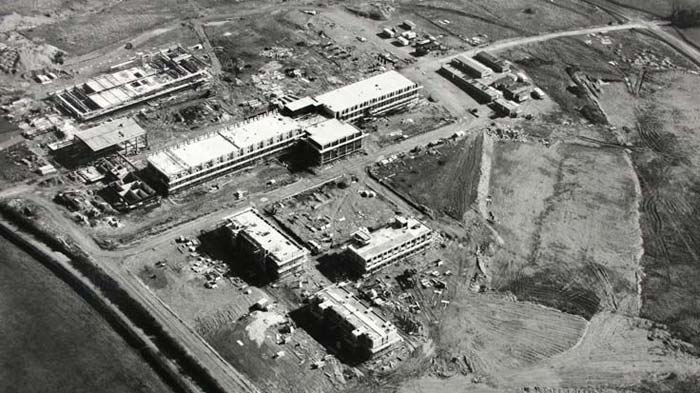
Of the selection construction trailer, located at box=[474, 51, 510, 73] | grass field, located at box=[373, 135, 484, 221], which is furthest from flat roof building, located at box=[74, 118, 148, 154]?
construction trailer, located at box=[474, 51, 510, 73]

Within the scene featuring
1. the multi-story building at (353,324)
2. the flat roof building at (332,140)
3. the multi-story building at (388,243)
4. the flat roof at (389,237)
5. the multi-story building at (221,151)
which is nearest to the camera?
the multi-story building at (353,324)

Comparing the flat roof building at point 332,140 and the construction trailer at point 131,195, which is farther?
the flat roof building at point 332,140

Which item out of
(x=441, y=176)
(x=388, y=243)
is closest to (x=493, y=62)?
(x=441, y=176)

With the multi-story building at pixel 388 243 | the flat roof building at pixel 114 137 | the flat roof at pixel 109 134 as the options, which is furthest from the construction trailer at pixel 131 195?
the multi-story building at pixel 388 243

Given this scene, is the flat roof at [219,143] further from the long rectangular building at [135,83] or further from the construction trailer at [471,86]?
the construction trailer at [471,86]

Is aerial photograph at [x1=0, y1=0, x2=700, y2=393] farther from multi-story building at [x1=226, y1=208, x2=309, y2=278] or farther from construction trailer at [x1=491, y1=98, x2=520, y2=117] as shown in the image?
construction trailer at [x1=491, y1=98, x2=520, y2=117]

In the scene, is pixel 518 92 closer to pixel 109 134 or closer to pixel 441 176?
pixel 441 176
